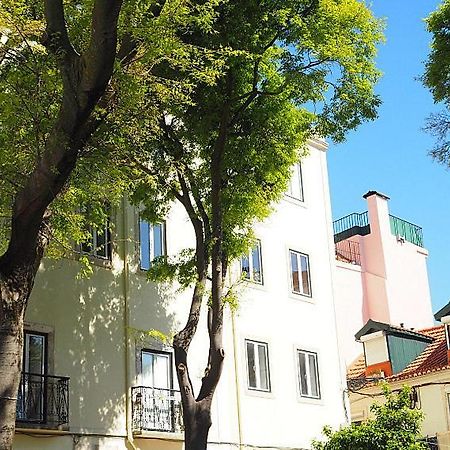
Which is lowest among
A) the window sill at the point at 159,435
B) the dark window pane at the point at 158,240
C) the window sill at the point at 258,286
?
the window sill at the point at 159,435

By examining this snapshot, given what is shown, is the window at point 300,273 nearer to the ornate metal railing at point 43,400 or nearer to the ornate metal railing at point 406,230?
the ornate metal railing at point 43,400

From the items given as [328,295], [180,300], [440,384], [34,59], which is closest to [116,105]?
[34,59]

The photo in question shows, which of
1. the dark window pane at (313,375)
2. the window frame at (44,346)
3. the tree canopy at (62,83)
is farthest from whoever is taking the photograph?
the dark window pane at (313,375)

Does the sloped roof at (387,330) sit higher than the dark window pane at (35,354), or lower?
higher

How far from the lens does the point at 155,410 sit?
20.9 m

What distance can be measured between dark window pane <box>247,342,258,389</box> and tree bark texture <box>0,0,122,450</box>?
11953mm

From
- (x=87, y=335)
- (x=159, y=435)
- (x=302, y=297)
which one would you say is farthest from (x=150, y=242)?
(x=302, y=297)

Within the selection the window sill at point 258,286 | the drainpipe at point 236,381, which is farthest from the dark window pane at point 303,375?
the drainpipe at point 236,381

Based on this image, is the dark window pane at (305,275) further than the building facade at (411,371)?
No

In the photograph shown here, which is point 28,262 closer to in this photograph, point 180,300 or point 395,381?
point 180,300

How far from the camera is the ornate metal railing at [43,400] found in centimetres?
1838

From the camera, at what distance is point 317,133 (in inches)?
715

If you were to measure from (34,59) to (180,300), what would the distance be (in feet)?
35.1

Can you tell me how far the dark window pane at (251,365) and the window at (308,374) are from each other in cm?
191
